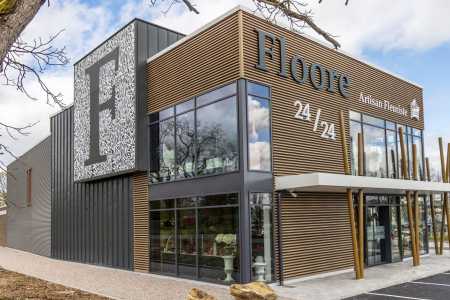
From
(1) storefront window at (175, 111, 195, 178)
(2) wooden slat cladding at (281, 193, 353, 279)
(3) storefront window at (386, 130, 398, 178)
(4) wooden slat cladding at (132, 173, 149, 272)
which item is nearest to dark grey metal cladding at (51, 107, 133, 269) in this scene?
(4) wooden slat cladding at (132, 173, 149, 272)

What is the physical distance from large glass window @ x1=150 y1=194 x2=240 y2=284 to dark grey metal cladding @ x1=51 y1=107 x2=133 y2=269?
76.6 inches

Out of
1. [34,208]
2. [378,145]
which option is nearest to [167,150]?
[378,145]

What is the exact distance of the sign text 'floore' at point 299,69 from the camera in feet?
43.0

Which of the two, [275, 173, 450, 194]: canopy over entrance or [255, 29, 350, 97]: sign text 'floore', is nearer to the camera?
[275, 173, 450, 194]: canopy over entrance

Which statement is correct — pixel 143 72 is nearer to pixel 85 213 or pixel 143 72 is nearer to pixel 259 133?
Result: pixel 259 133

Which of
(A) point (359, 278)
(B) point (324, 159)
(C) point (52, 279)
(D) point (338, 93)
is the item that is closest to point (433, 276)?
(A) point (359, 278)

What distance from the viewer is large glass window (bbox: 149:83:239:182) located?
511 inches

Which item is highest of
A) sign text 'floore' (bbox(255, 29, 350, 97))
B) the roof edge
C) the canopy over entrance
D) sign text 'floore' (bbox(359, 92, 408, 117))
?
the roof edge

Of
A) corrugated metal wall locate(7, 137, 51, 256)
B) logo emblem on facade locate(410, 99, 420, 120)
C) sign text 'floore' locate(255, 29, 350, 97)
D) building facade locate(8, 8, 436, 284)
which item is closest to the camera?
building facade locate(8, 8, 436, 284)

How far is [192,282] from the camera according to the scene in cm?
1334

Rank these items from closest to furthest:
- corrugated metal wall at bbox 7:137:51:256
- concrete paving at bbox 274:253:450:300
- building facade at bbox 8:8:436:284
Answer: concrete paving at bbox 274:253:450:300 → building facade at bbox 8:8:436:284 → corrugated metal wall at bbox 7:137:51:256

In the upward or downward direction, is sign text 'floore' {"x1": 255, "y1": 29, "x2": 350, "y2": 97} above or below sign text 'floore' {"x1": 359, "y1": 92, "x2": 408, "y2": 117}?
above

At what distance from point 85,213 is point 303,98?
10.7m

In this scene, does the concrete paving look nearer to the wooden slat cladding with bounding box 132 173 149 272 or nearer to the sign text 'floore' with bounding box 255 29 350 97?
the wooden slat cladding with bounding box 132 173 149 272
